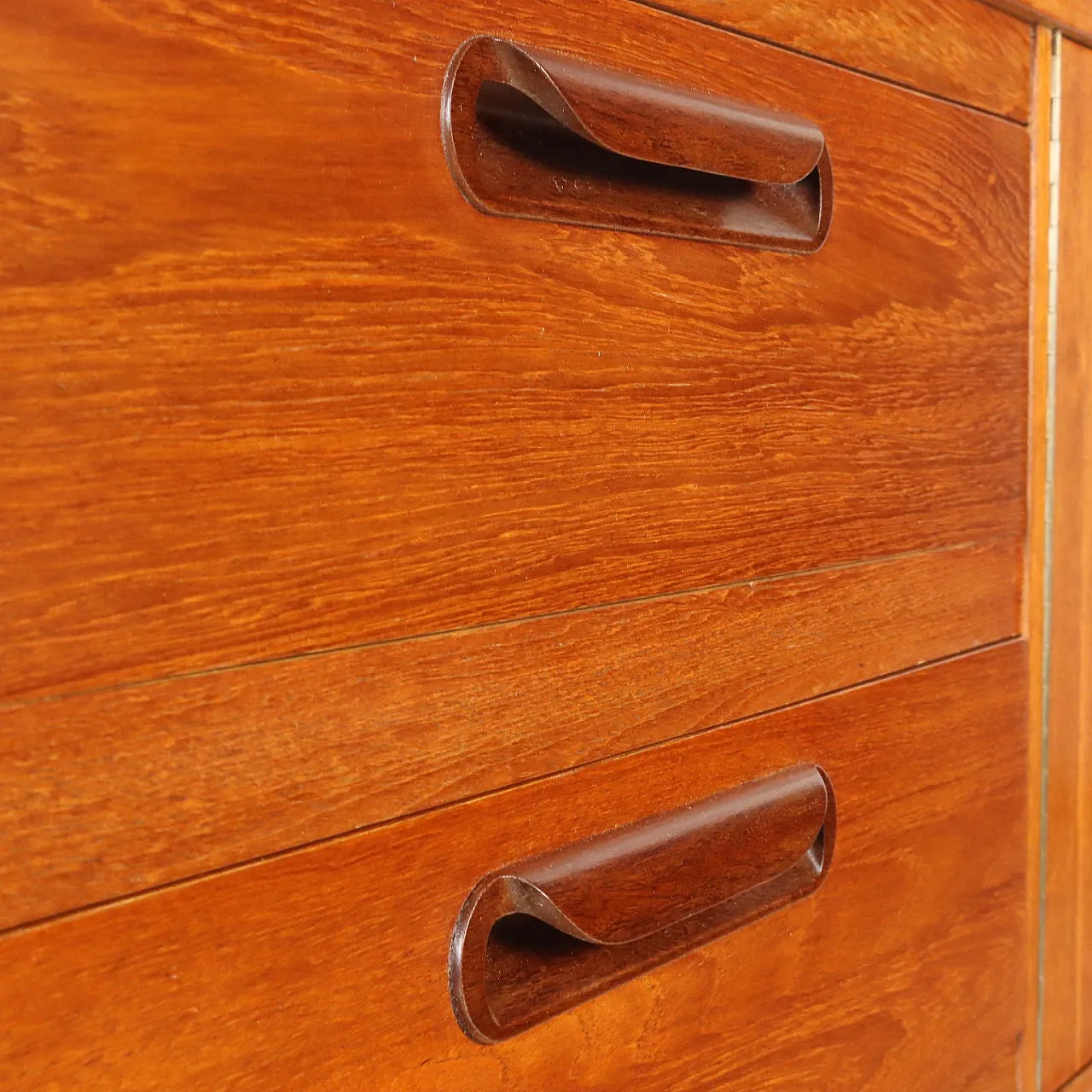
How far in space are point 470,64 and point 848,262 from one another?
7.1 inches

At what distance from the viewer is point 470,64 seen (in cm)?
32

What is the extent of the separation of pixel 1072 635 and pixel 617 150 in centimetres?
37

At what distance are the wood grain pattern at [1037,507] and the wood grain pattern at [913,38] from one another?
0.02 metres

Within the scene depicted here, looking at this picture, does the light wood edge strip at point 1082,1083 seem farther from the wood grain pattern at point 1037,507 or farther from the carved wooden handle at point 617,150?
the carved wooden handle at point 617,150

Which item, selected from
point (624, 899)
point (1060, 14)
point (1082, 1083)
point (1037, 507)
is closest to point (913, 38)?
point (1060, 14)

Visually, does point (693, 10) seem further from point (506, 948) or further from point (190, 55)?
point (506, 948)

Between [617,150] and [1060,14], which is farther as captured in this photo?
[1060,14]

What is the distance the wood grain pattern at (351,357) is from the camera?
10.1 inches

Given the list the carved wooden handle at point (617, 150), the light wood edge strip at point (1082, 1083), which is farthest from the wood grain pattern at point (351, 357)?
the light wood edge strip at point (1082, 1083)

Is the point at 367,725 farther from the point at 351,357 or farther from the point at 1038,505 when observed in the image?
the point at 1038,505

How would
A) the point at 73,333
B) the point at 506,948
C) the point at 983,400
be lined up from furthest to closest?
the point at 983,400 < the point at 506,948 < the point at 73,333

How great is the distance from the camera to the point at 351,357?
0.30m

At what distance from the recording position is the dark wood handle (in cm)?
35

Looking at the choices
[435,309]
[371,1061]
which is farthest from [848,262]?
[371,1061]
